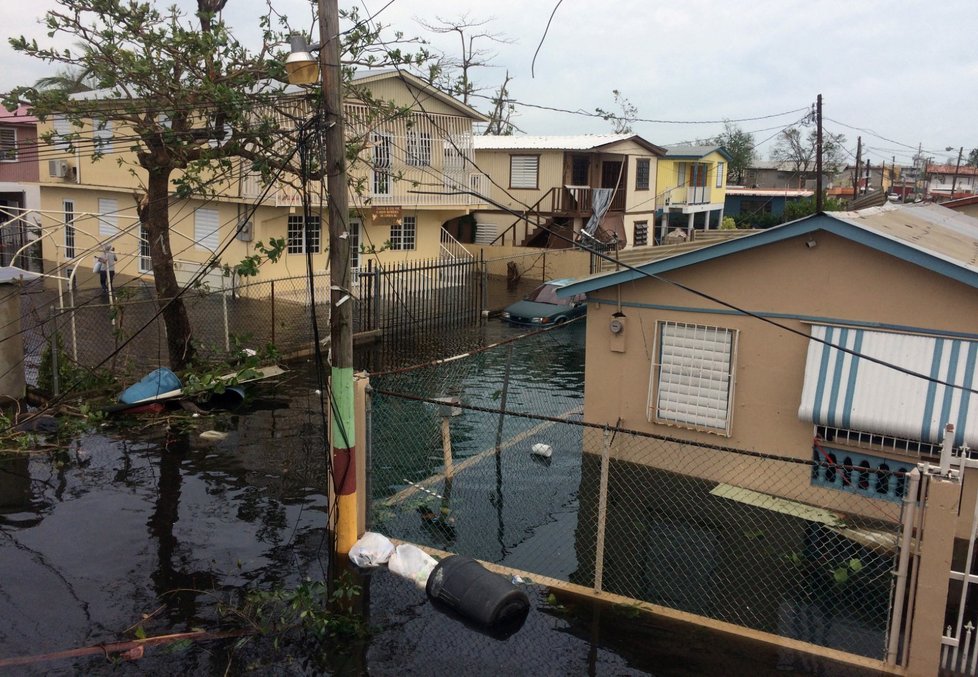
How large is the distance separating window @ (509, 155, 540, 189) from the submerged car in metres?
12.4

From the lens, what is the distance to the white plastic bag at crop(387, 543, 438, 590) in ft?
24.3

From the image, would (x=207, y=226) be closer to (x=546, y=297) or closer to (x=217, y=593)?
(x=546, y=297)

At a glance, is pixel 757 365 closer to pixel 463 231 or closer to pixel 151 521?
pixel 151 521

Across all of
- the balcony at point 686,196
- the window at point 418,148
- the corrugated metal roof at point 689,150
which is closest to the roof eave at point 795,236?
the window at point 418,148

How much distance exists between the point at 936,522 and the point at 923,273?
13.2 ft

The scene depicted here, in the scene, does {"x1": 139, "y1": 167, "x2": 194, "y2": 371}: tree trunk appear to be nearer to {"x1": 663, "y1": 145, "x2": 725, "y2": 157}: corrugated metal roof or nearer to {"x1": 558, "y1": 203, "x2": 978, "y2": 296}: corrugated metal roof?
{"x1": 558, "y1": 203, "x2": 978, "y2": 296}: corrugated metal roof

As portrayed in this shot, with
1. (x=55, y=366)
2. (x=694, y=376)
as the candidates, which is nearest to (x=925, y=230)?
(x=694, y=376)

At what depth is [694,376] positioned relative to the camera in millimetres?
10133

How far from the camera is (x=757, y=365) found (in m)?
9.82

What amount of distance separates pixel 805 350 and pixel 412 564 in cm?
528

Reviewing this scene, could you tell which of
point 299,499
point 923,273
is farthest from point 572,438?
point 923,273

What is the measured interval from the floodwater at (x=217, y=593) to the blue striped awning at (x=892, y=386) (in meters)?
3.54

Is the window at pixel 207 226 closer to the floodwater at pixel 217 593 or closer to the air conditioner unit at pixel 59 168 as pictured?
the air conditioner unit at pixel 59 168

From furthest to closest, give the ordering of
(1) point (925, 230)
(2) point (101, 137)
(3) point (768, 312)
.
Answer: (2) point (101, 137) → (1) point (925, 230) → (3) point (768, 312)
